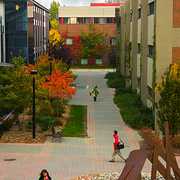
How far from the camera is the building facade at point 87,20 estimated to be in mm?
99312

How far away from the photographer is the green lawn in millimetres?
33625

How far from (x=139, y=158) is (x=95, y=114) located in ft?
85.5

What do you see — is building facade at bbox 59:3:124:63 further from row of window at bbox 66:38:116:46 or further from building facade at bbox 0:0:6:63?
building facade at bbox 0:0:6:63

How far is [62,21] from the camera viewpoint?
104 metres

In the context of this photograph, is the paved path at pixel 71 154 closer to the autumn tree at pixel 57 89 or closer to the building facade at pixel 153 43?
the autumn tree at pixel 57 89

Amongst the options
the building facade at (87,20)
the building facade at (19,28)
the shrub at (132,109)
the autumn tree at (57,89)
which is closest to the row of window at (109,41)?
the building facade at (87,20)

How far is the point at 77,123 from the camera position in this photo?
37500 millimetres

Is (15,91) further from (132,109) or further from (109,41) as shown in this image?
(109,41)

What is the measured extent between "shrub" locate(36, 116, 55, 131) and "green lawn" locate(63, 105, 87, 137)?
936mm

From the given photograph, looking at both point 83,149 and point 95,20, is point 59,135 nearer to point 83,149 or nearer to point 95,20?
point 83,149

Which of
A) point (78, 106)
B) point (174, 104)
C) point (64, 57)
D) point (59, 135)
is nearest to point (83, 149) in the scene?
point (59, 135)

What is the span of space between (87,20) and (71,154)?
249 ft

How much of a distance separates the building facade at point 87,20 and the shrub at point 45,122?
2552 inches

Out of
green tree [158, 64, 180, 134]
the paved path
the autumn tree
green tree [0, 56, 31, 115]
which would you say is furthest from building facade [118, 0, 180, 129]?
green tree [0, 56, 31, 115]
